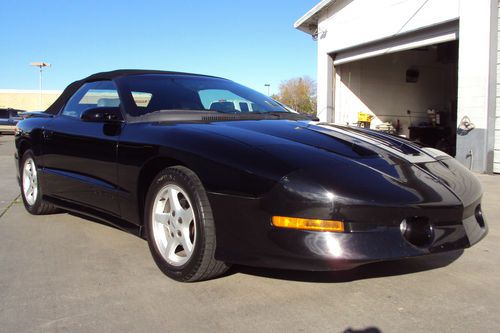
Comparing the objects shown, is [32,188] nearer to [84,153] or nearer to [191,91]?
[84,153]

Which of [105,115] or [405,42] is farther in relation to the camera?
[405,42]

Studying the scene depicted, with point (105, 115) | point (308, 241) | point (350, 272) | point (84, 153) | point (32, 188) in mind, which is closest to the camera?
point (308, 241)

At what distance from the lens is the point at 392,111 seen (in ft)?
62.1

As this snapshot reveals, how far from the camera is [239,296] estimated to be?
293cm

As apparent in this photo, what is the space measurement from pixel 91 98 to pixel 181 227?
7.26ft

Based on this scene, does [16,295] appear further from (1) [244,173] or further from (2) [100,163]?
(1) [244,173]

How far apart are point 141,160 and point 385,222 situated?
1735 millimetres

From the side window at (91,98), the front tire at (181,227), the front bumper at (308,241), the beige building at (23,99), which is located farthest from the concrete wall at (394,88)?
the beige building at (23,99)

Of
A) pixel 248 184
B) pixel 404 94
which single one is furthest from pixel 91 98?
pixel 404 94

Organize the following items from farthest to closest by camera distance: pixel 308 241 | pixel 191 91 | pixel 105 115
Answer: pixel 191 91
pixel 105 115
pixel 308 241

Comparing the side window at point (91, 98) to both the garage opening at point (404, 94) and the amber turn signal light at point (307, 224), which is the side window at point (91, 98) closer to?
the amber turn signal light at point (307, 224)

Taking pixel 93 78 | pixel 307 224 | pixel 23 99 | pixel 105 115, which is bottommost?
pixel 307 224

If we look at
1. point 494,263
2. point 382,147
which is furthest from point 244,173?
point 494,263

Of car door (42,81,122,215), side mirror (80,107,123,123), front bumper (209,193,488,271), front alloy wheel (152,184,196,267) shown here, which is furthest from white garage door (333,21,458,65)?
front alloy wheel (152,184,196,267)
